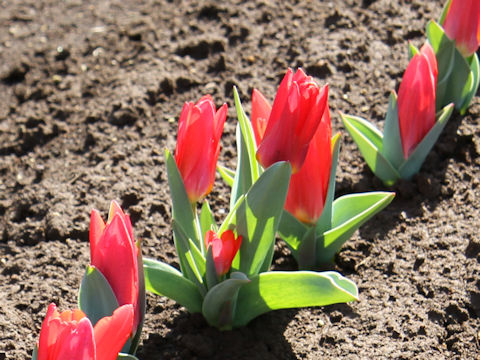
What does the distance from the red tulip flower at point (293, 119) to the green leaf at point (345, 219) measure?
0.35m

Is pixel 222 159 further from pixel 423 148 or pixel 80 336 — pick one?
pixel 80 336

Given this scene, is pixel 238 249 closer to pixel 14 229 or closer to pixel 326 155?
pixel 326 155

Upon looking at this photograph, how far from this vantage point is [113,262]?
5.56 feet

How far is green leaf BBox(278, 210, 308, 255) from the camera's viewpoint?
211cm

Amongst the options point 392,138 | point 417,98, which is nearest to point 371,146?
point 392,138

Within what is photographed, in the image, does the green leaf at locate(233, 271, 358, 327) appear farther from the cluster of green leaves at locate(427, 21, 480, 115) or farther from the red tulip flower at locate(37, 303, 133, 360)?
the cluster of green leaves at locate(427, 21, 480, 115)

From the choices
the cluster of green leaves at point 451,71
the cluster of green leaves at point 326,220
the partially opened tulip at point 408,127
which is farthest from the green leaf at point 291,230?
the cluster of green leaves at point 451,71

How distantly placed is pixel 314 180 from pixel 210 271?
13.9 inches

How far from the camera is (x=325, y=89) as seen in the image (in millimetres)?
1749

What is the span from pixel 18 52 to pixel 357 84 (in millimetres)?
1457

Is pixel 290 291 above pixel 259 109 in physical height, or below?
below

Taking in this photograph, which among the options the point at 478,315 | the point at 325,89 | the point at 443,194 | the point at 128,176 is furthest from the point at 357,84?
the point at 325,89

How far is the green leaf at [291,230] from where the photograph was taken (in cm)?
211

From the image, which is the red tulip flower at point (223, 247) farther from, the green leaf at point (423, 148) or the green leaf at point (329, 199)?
the green leaf at point (423, 148)
